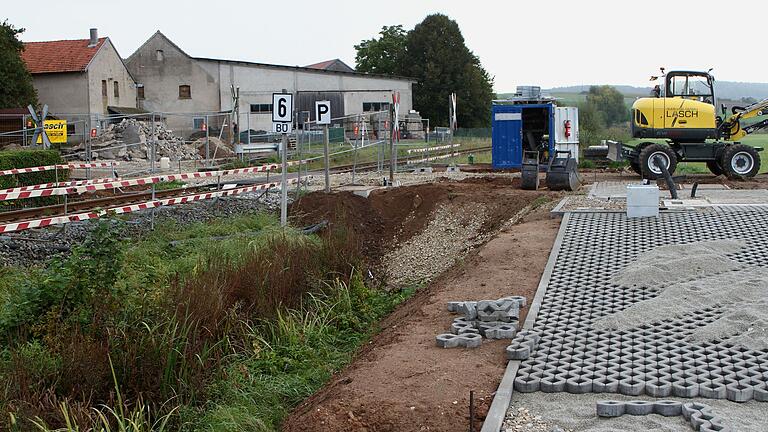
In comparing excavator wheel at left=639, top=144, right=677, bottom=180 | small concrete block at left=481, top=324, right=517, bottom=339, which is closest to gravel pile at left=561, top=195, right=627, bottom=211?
excavator wheel at left=639, top=144, right=677, bottom=180

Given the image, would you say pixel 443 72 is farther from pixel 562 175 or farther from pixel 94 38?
pixel 562 175

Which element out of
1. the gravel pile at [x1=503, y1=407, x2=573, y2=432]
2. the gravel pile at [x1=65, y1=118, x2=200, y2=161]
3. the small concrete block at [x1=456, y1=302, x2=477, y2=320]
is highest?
the gravel pile at [x1=65, y1=118, x2=200, y2=161]

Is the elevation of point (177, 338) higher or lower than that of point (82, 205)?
lower

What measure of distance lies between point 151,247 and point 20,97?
3526cm

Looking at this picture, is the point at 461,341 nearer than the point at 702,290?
Yes

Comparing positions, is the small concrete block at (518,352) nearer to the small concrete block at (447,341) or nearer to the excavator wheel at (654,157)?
the small concrete block at (447,341)

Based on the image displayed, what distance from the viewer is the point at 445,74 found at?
7712cm

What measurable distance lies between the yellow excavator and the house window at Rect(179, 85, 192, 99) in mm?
36312

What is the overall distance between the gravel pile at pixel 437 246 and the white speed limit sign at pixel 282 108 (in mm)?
3303

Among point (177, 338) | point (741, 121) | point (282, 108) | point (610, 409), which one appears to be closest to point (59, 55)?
point (741, 121)

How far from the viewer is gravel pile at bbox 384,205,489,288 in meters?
15.6

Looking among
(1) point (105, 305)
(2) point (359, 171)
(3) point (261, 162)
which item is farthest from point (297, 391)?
(3) point (261, 162)

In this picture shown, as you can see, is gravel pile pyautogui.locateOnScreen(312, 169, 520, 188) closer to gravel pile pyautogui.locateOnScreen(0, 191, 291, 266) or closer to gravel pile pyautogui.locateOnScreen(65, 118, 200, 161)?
gravel pile pyautogui.locateOnScreen(0, 191, 291, 266)

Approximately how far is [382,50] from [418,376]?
82.6 m
